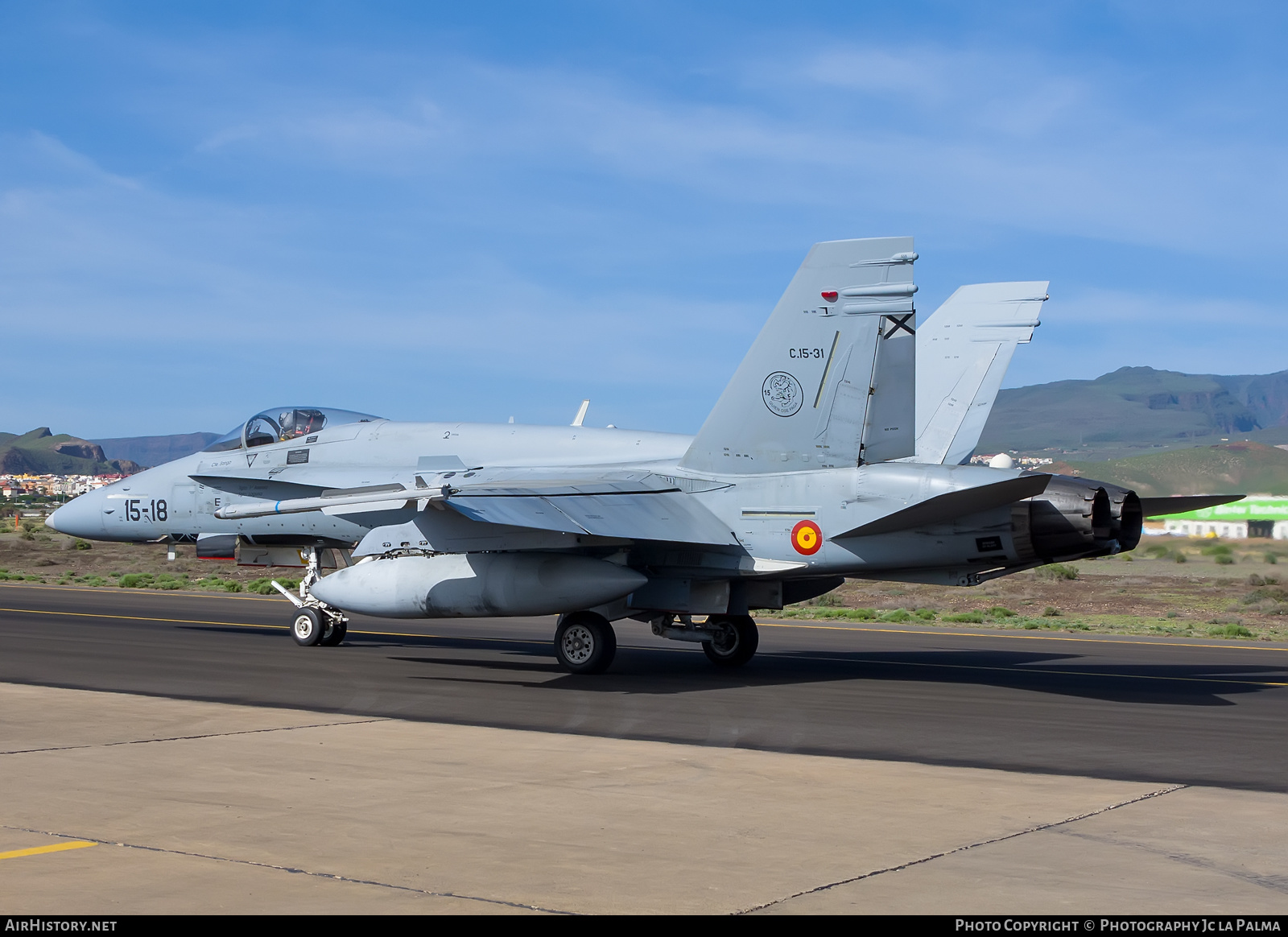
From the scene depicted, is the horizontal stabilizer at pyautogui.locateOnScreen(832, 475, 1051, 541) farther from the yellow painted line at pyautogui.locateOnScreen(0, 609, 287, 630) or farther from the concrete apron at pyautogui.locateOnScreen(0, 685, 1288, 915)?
the yellow painted line at pyautogui.locateOnScreen(0, 609, 287, 630)

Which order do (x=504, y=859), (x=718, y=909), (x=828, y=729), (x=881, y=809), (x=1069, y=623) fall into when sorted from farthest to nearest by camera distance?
1. (x=1069, y=623)
2. (x=828, y=729)
3. (x=881, y=809)
4. (x=504, y=859)
5. (x=718, y=909)

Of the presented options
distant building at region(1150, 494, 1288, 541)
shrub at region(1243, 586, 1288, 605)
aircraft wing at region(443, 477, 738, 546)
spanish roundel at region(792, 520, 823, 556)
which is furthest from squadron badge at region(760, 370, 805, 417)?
distant building at region(1150, 494, 1288, 541)

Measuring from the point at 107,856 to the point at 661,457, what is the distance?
11245 mm

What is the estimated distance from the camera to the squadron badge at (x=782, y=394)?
14562mm

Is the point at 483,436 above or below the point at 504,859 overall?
above

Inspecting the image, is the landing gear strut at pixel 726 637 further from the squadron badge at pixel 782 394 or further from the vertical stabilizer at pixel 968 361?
the vertical stabilizer at pixel 968 361

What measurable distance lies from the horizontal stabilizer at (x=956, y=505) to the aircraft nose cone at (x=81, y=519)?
11992mm

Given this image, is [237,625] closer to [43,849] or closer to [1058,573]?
[43,849]

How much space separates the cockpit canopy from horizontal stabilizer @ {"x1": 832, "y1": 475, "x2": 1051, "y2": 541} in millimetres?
8517

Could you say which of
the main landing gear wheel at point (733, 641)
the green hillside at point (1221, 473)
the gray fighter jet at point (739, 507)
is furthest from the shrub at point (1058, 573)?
the gray fighter jet at point (739, 507)

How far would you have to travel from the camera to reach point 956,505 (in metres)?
13.3
